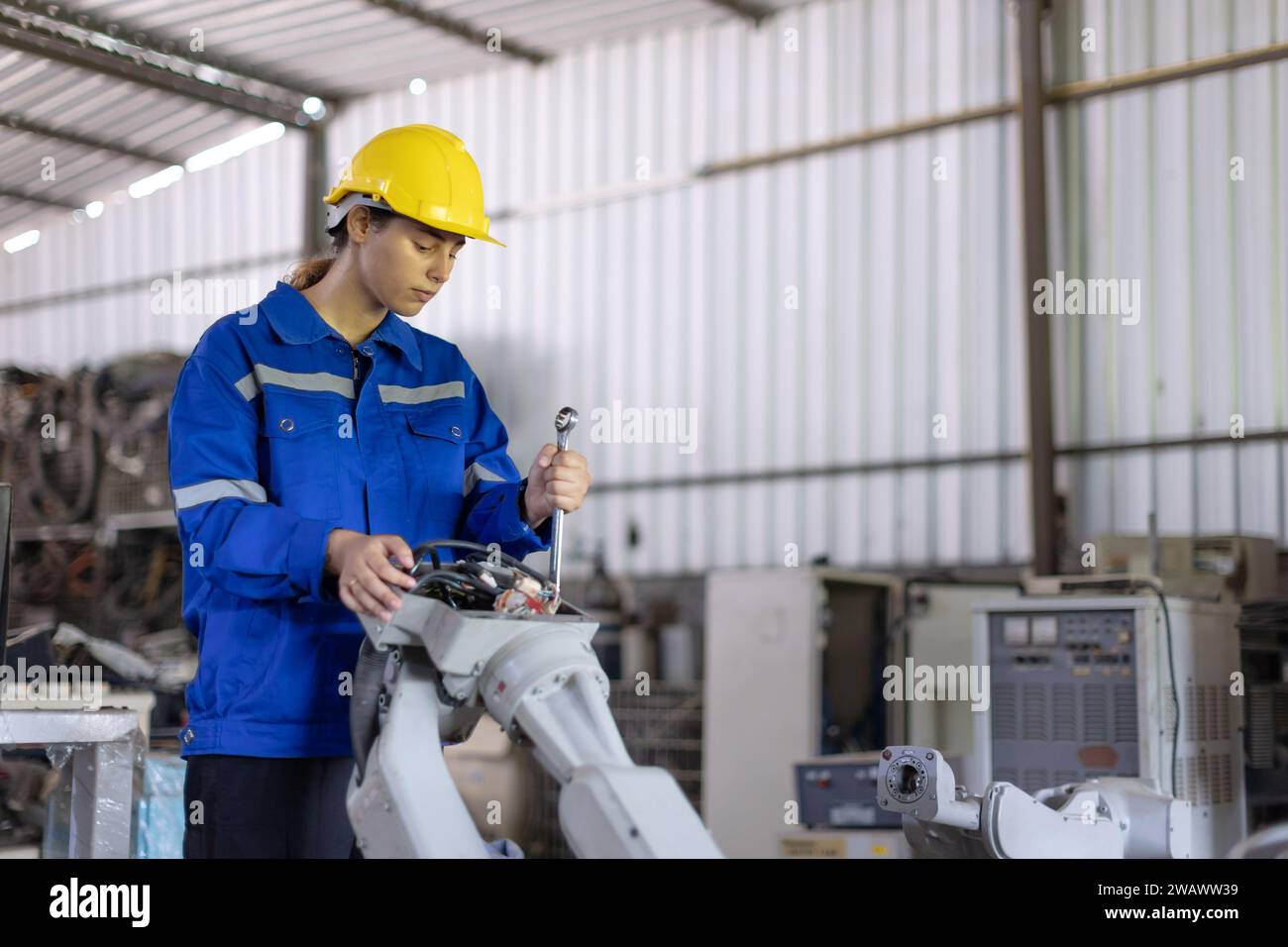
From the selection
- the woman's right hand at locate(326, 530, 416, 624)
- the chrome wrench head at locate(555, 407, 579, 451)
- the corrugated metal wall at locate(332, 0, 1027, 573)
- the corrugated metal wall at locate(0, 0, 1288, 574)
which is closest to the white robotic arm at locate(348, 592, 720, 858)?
the woman's right hand at locate(326, 530, 416, 624)

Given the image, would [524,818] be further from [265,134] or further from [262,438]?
[265,134]

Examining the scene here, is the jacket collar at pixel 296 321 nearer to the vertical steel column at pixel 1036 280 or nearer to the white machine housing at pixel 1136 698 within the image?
the white machine housing at pixel 1136 698

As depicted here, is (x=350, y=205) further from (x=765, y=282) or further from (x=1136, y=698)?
(x=765, y=282)

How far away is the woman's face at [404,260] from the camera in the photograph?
6.54 feet

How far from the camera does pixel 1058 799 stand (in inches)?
99.0

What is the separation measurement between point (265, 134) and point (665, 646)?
4301 mm

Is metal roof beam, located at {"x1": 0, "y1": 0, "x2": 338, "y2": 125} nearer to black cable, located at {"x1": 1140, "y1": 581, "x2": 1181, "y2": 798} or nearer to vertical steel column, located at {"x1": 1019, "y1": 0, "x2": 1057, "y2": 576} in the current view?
vertical steel column, located at {"x1": 1019, "y1": 0, "x2": 1057, "y2": 576}

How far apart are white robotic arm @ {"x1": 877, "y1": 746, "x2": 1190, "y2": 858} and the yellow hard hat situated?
1006 millimetres

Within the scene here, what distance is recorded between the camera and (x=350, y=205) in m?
2.03

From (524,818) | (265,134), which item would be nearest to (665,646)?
(524,818)

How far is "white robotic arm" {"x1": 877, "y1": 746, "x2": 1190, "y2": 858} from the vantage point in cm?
217

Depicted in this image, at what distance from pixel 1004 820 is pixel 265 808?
3.54 feet

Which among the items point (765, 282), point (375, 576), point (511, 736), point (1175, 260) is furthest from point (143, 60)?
point (511, 736)

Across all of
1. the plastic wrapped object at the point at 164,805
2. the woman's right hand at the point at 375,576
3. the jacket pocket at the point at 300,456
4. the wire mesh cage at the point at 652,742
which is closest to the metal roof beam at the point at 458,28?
the wire mesh cage at the point at 652,742
